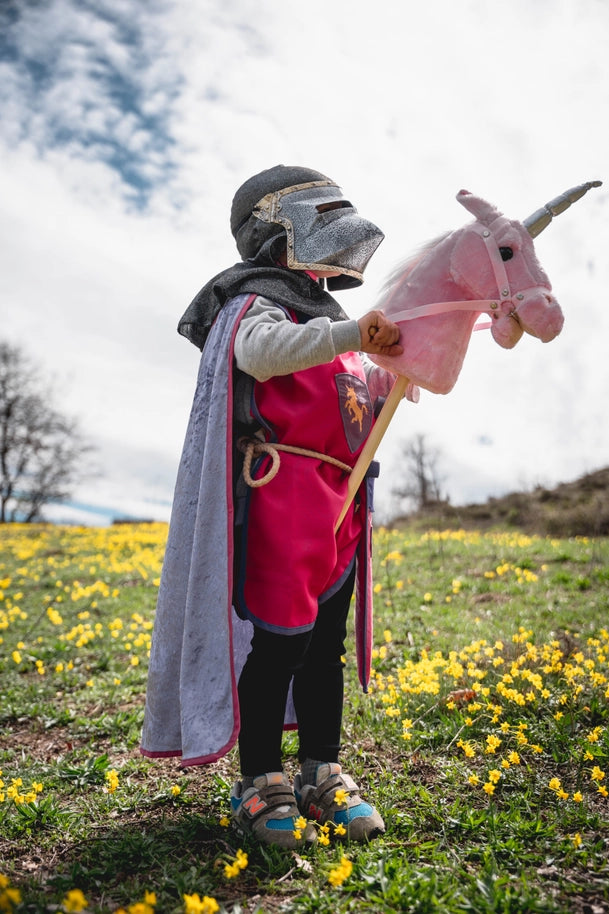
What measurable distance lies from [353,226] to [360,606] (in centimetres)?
158

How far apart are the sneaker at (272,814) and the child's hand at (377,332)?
1.62 m

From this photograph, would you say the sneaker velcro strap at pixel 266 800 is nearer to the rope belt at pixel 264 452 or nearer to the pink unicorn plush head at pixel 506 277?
the rope belt at pixel 264 452

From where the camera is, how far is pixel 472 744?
311 cm

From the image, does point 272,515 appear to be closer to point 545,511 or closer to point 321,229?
point 321,229

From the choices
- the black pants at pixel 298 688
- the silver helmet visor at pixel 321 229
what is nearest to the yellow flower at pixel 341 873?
the black pants at pixel 298 688

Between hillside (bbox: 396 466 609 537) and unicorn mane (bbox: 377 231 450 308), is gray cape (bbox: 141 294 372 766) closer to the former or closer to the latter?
unicorn mane (bbox: 377 231 450 308)

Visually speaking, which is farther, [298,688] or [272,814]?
[298,688]

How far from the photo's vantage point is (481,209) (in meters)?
2.39

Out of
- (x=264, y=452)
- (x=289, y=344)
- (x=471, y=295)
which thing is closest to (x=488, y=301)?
(x=471, y=295)

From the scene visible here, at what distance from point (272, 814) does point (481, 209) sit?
2.34 meters

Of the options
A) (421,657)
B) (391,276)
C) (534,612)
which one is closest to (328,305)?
(391,276)

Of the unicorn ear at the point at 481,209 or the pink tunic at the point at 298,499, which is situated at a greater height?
the unicorn ear at the point at 481,209

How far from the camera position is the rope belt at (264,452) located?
2.29 metres

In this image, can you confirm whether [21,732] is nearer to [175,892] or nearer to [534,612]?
[175,892]
